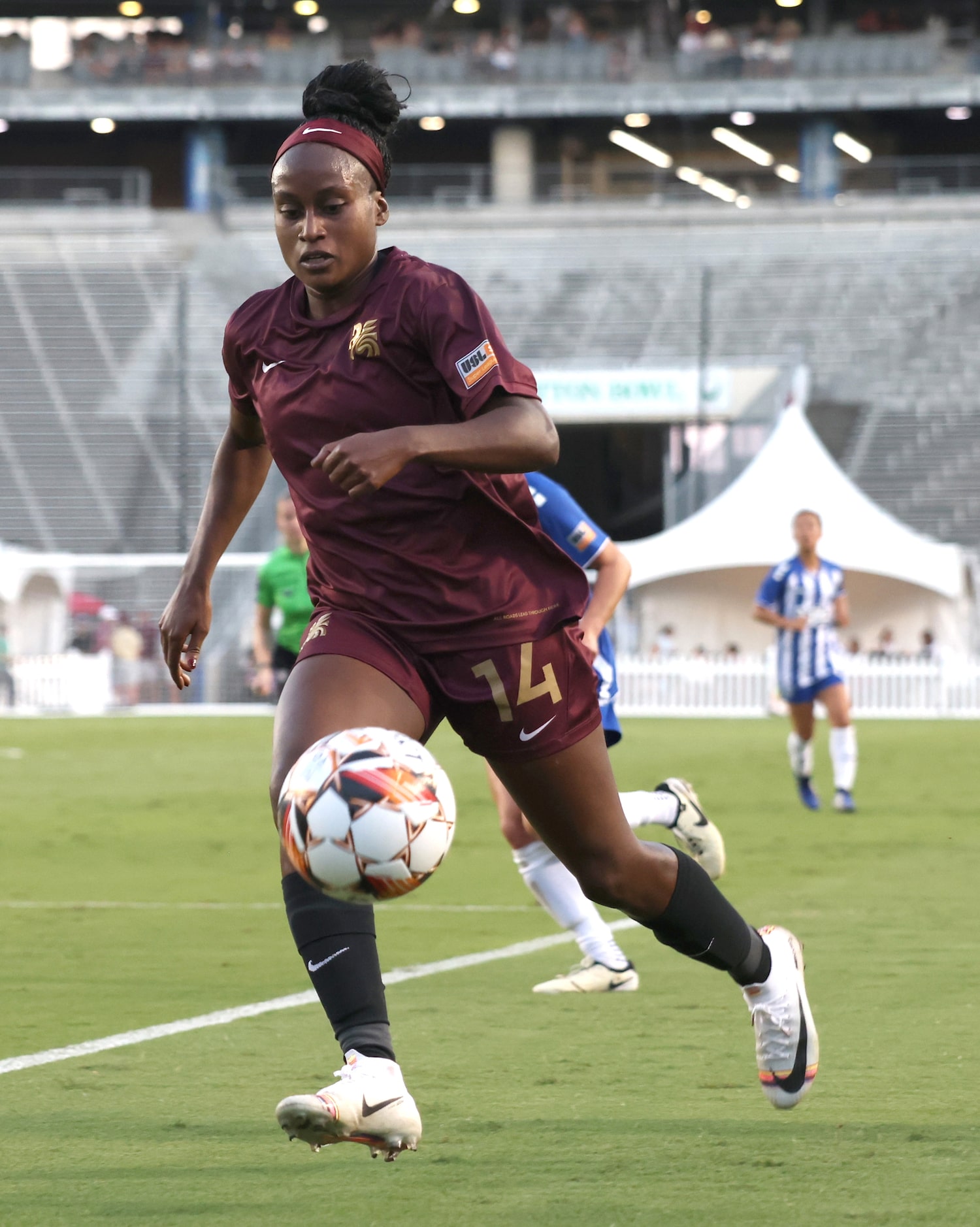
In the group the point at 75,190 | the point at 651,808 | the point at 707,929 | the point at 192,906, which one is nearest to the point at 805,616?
the point at 192,906

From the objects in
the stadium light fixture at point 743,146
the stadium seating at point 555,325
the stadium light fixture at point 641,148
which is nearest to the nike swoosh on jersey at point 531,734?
the stadium seating at point 555,325

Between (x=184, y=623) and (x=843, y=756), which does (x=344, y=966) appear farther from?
(x=843, y=756)

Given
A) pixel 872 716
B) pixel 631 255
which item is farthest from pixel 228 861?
pixel 631 255

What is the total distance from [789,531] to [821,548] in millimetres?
508

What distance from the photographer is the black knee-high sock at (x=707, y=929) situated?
14.2ft

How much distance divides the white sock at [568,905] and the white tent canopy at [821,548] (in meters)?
21.5

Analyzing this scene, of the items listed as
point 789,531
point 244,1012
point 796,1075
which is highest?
point 796,1075

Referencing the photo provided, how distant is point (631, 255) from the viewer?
43094 mm

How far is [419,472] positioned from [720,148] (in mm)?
51226

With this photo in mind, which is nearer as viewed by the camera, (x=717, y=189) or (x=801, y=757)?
(x=801, y=757)

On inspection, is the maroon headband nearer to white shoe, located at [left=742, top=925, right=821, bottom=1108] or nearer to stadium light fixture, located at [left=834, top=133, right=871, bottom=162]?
white shoe, located at [left=742, top=925, right=821, bottom=1108]

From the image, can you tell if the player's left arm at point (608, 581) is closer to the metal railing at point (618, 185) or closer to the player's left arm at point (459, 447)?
the player's left arm at point (459, 447)

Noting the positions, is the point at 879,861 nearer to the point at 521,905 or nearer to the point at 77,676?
the point at 521,905

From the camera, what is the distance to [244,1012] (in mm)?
6047
